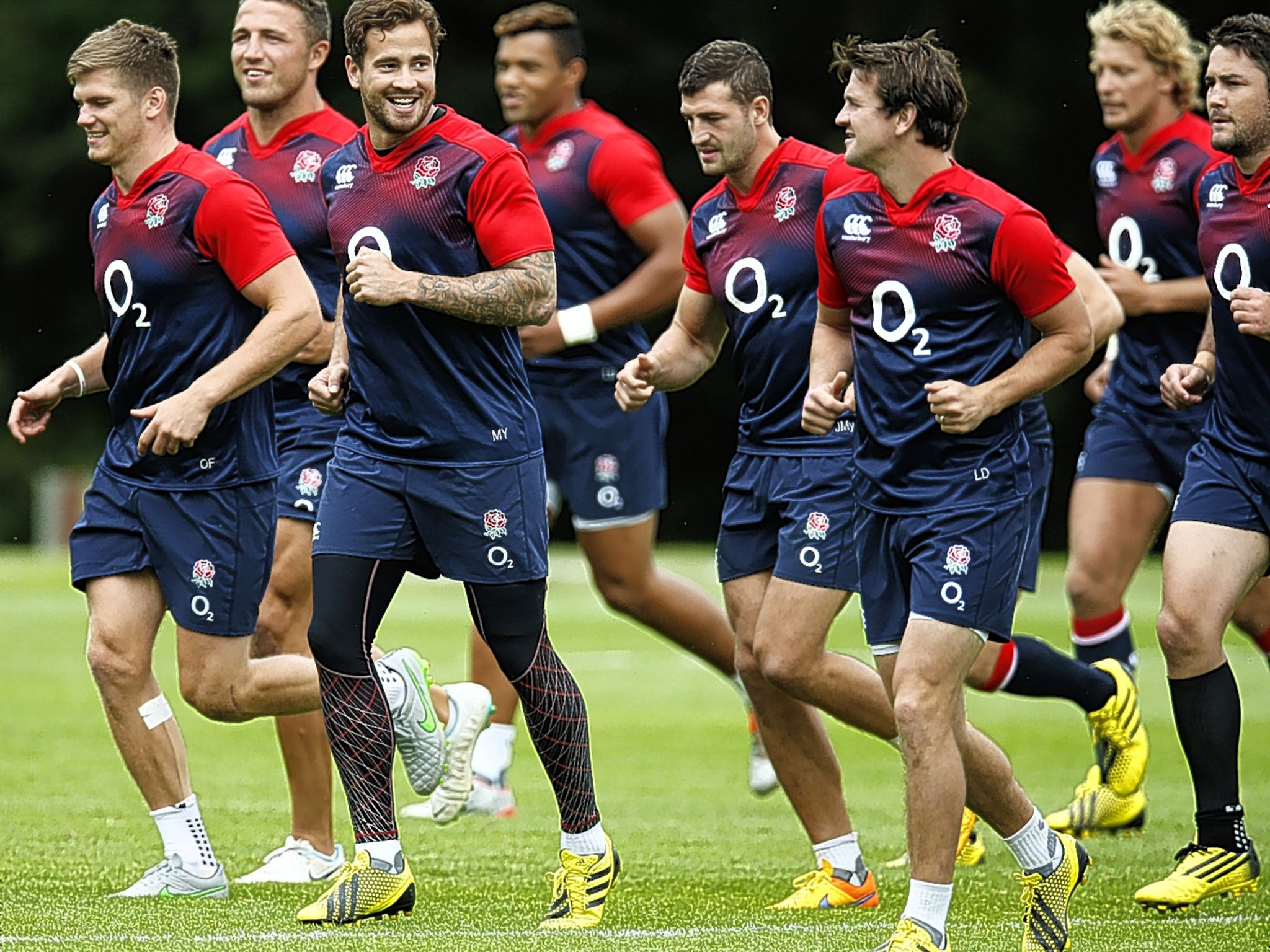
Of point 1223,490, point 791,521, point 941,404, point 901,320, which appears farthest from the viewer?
point 791,521

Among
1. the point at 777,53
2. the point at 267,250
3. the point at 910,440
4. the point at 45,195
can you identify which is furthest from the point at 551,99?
the point at 45,195

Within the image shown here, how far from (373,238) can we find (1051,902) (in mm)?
2543

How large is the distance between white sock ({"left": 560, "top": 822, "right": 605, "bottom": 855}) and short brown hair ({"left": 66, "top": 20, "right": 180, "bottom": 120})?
2.38 meters

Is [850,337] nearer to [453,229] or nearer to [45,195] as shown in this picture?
[453,229]

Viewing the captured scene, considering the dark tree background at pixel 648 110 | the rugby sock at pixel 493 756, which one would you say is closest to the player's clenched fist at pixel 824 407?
the rugby sock at pixel 493 756

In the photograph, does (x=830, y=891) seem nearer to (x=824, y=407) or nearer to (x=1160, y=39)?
(x=824, y=407)

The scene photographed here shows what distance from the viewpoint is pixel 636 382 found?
617cm

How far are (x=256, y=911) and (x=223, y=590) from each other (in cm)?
94

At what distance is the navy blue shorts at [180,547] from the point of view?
6.03m

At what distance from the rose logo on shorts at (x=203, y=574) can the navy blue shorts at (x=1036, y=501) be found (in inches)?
91.7

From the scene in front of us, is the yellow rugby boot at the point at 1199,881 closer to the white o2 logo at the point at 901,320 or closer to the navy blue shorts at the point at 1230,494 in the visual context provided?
the navy blue shorts at the point at 1230,494

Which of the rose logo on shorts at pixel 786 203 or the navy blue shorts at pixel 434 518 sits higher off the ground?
the rose logo on shorts at pixel 786 203

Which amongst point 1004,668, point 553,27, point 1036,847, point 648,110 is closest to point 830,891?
point 1036,847

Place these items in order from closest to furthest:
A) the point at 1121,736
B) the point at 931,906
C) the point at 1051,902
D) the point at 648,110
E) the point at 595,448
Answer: the point at 931,906
the point at 1051,902
the point at 1121,736
the point at 595,448
the point at 648,110
